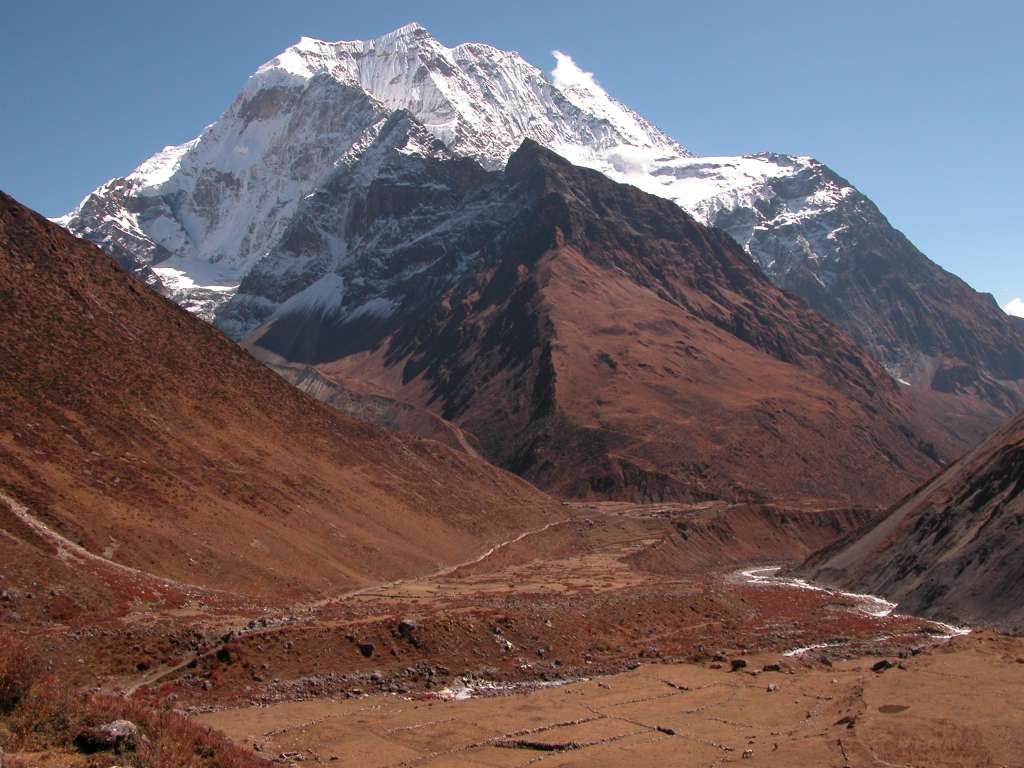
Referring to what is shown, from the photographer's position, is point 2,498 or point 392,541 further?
point 392,541

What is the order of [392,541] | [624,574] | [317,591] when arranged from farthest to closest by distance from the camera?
[624,574], [392,541], [317,591]

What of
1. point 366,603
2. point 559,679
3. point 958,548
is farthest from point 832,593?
point 559,679

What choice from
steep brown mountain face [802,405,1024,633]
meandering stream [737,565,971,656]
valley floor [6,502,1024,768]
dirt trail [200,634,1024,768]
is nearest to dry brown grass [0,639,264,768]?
valley floor [6,502,1024,768]

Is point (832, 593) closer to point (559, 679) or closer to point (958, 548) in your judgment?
point (958, 548)

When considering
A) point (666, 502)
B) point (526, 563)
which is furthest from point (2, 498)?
point (666, 502)

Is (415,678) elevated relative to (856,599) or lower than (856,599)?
lower

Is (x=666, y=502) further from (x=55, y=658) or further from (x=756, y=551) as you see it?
(x=55, y=658)
